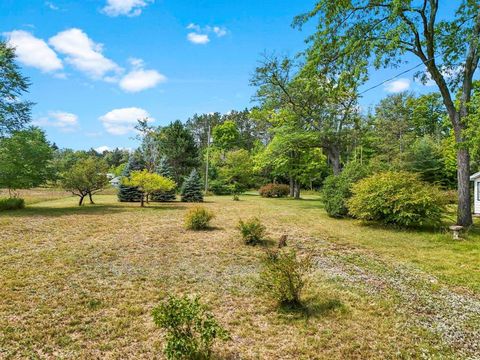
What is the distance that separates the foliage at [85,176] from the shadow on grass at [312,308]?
47.7 feet

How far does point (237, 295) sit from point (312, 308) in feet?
3.73

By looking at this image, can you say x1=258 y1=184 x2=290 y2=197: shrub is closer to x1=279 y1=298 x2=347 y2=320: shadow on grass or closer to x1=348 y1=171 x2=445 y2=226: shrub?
x1=348 y1=171 x2=445 y2=226: shrub

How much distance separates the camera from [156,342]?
3.30 m

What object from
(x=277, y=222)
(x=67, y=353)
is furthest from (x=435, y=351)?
(x=277, y=222)

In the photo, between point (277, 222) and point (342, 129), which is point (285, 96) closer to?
point (342, 129)

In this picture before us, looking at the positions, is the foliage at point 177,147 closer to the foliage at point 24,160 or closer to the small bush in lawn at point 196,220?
the foliage at point 24,160

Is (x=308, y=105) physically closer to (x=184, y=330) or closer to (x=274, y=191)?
(x=274, y=191)


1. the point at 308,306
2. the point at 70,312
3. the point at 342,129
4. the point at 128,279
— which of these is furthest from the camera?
the point at 342,129

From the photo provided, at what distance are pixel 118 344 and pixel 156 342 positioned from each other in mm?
403

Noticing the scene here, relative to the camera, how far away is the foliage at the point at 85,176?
50.9 feet

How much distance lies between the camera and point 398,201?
10.0 metres

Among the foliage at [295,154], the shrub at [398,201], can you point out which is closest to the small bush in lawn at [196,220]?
the shrub at [398,201]

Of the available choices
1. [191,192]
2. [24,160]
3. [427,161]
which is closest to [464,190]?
[191,192]

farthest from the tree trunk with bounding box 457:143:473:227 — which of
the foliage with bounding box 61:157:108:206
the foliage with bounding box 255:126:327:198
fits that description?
the foliage with bounding box 61:157:108:206
